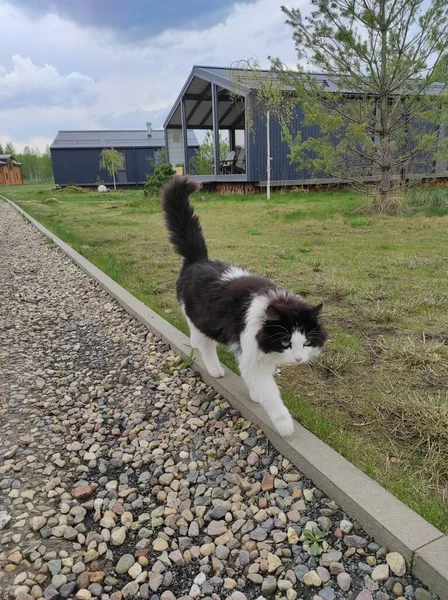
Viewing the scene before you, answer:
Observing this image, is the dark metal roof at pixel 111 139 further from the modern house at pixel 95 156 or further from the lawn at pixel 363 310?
the lawn at pixel 363 310

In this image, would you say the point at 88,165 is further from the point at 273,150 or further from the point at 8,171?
the point at 8,171

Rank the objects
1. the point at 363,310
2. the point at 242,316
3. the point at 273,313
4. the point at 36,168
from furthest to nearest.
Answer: the point at 36,168 → the point at 363,310 → the point at 242,316 → the point at 273,313

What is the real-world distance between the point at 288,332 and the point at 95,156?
35437mm

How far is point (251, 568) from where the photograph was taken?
1462mm

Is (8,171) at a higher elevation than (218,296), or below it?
higher

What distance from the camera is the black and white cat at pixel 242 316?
193 cm

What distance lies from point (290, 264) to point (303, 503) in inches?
159

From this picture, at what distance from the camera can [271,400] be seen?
1.98 m

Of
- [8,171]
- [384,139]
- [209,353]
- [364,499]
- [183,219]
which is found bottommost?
[364,499]

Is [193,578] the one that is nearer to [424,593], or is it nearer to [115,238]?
[424,593]

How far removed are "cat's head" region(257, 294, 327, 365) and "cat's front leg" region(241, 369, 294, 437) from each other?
0.43 feet

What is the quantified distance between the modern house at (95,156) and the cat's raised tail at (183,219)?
100.0 feet

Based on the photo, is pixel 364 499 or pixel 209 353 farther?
pixel 209 353

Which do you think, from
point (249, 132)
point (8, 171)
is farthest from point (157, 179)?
point (8, 171)
